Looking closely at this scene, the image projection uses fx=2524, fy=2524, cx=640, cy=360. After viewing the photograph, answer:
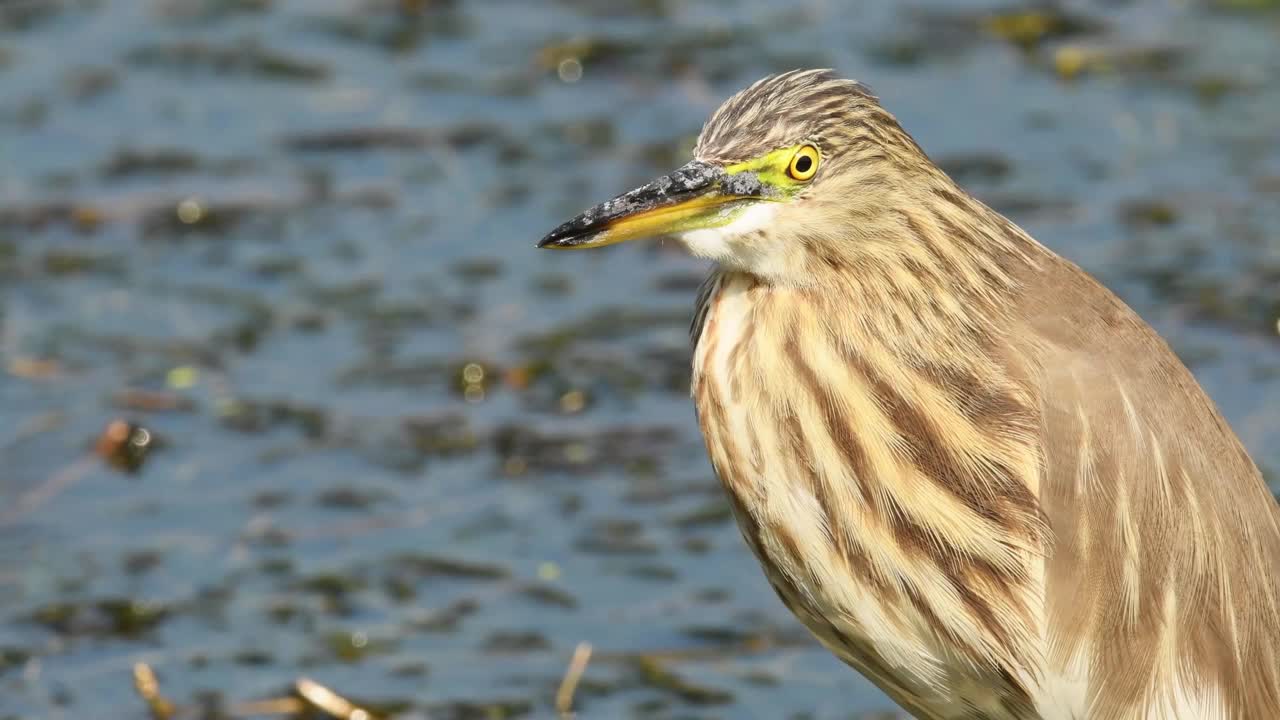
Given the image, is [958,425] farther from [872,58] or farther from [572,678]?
[872,58]

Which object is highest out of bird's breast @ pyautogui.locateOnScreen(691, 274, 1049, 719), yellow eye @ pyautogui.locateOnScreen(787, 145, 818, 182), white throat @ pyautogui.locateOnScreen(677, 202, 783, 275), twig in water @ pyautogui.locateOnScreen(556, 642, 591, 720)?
yellow eye @ pyautogui.locateOnScreen(787, 145, 818, 182)

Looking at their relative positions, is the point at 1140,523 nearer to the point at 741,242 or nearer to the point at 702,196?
the point at 741,242

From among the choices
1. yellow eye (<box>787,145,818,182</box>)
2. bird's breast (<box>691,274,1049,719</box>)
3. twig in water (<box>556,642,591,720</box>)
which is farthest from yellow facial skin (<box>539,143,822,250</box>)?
twig in water (<box>556,642,591,720</box>)

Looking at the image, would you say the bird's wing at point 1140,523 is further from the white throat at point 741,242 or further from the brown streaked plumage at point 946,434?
the white throat at point 741,242

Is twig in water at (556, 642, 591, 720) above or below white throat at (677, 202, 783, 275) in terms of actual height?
below

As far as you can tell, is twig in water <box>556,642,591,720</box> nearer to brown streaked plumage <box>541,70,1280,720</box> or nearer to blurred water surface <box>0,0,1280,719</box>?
blurred water surface <box>0,0,1280,719</box>

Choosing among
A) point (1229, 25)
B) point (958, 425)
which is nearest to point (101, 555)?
point (958, 425)

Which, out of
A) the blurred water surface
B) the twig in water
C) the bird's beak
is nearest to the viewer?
the bird's beak
